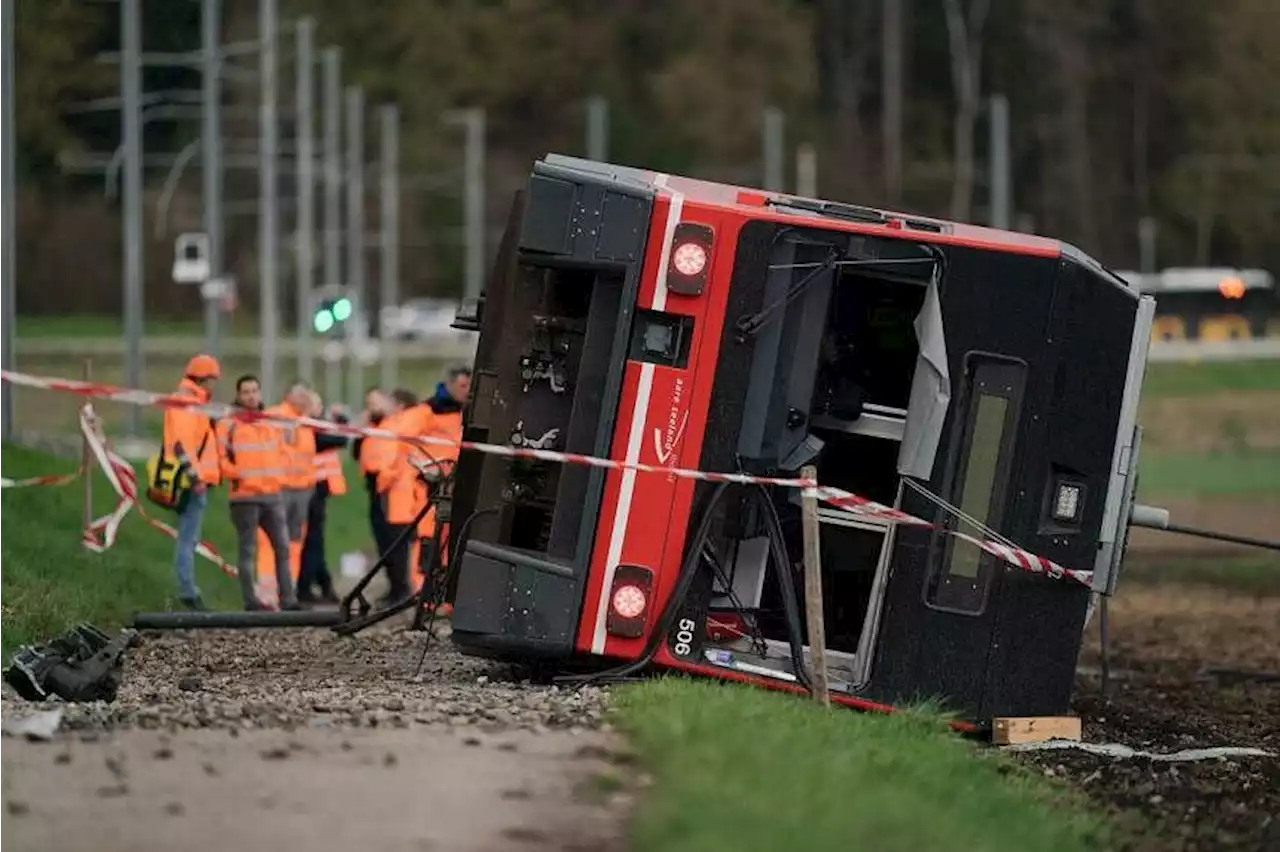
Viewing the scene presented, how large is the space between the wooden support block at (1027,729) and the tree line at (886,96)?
76374 millimetres

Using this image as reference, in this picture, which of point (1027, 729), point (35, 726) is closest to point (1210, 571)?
point (1027, 729)

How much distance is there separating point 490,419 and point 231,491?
6827mm

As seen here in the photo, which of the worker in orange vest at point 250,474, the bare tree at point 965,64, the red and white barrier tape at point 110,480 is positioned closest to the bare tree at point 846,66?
the bare tree at point 965,64

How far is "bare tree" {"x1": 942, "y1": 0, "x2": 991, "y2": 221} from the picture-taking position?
96125 mm

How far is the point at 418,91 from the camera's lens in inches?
3718

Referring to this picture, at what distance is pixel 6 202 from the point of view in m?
23.6

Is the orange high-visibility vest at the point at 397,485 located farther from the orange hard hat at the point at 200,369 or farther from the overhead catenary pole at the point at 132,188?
the overhead catenary pole at the point at 132,188

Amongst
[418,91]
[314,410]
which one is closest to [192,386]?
[314,410]

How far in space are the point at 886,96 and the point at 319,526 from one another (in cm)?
7814

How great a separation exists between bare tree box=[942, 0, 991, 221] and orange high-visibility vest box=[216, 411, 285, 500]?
248ft

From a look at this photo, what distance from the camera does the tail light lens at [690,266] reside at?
43.2 ft

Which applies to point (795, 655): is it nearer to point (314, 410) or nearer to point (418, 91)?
Answer: point (314, 410)

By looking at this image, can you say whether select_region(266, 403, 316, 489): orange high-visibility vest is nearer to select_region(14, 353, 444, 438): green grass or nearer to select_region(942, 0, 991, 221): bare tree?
select_region(14, 353, 444, 438): green grass

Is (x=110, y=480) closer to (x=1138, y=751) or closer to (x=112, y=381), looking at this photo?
(x=1138, y=751)
